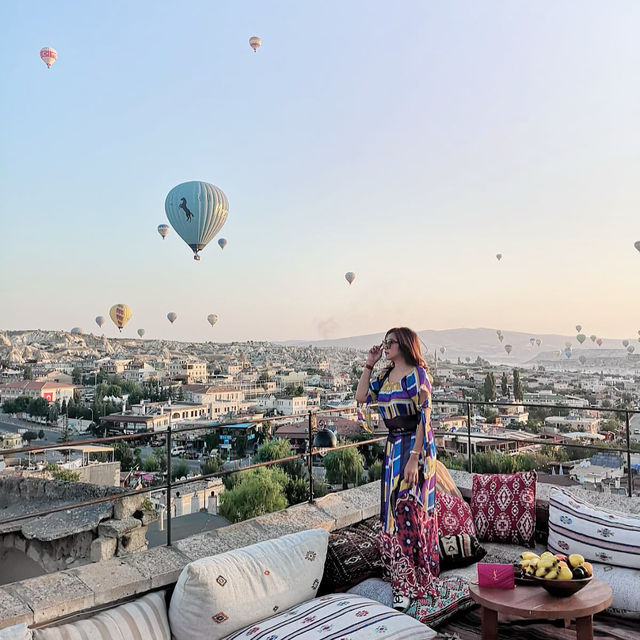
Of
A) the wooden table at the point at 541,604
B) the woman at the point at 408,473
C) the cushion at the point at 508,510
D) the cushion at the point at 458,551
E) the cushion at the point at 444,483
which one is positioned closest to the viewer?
the wooden table at the point at 541,604


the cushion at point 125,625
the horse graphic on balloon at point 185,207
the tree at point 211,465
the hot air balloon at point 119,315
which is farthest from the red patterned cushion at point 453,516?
the tree at point 211,465

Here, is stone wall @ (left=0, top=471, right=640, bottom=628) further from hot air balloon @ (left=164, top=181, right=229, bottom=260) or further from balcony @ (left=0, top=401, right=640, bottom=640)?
hot air balloon @ (left=164, top=181, right=229, bottom=260)

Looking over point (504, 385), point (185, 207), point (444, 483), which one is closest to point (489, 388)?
point (504, 385)

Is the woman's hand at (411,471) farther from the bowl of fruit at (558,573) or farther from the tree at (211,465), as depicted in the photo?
the tree at (211,465)

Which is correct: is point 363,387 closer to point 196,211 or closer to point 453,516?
point 453,516

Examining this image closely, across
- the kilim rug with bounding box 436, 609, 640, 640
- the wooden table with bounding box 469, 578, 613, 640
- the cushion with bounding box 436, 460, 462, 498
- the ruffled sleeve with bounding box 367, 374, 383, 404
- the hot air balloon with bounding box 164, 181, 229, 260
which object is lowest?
the kilim rug with bounding box 436, 609, 640, 640

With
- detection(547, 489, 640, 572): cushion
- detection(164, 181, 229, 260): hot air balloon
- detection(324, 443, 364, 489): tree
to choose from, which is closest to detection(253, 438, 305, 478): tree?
detection(324, 443, 364, 489): tree
